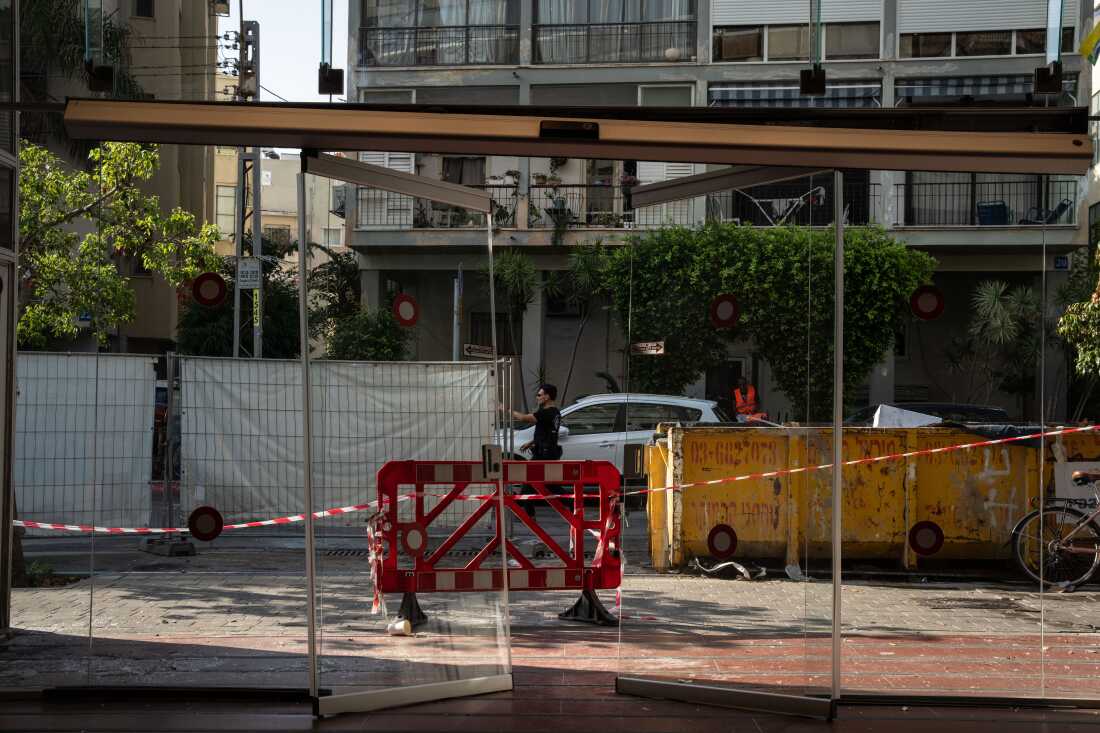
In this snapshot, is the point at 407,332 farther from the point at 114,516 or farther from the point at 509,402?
the point at 114,516

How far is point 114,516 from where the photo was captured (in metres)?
10.0

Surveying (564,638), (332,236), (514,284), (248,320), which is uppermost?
(332,236)

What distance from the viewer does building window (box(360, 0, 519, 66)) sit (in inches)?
272

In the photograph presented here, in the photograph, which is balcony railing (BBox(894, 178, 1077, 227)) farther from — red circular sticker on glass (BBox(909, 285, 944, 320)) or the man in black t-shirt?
the man in black t-shirt

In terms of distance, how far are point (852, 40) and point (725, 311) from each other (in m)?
1.67

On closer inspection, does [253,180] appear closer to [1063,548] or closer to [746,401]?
[746,401]

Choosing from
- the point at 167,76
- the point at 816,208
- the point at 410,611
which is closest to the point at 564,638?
the point at 410,611

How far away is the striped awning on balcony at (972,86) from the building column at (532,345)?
3.25 meters

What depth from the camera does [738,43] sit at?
24.2 ft

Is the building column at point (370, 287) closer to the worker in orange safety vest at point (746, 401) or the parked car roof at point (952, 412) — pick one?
the worker in orange safety vest at point (746, 401)

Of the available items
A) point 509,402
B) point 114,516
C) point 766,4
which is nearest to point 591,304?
point 509,402

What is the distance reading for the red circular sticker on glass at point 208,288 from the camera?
6.74 meters

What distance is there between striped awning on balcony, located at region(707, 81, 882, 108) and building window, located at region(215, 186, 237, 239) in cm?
398

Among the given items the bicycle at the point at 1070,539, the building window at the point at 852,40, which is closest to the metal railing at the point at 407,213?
the building window at the point at 852,40
